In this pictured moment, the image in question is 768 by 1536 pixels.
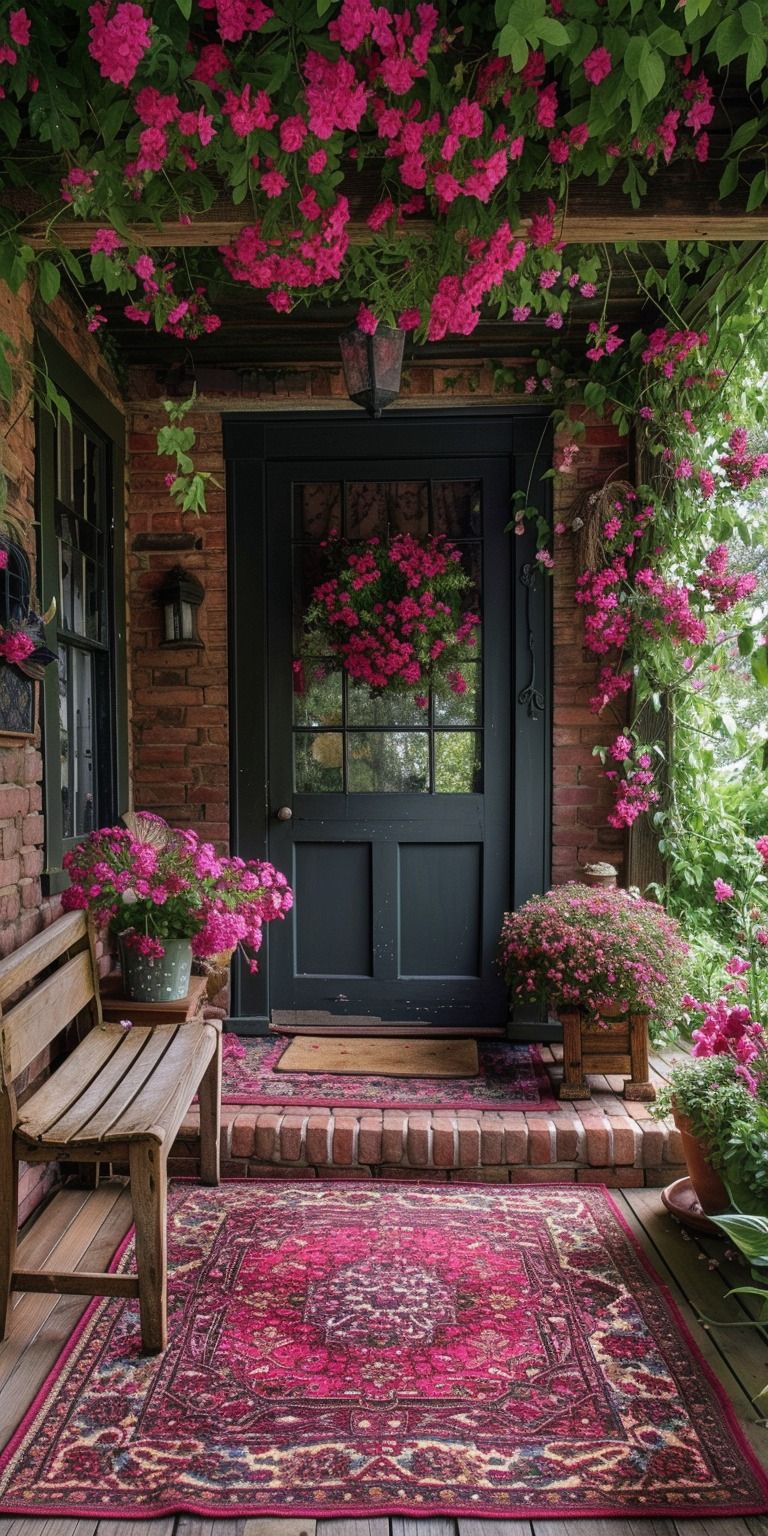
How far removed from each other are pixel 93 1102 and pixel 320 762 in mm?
1929

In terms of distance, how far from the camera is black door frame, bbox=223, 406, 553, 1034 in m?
3.97

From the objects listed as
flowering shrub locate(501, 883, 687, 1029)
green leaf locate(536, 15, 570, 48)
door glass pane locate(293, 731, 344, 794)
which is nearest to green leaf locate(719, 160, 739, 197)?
green leaf locate(536, 15, 570, 48)

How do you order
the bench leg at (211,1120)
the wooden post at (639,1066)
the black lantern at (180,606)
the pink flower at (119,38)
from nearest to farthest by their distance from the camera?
the pink flower at (119,38) < the bench leg at (211,1120) < the wooden post at (639,1066) < the black lantern at (180,606)

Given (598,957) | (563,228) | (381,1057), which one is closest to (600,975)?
(598,957)

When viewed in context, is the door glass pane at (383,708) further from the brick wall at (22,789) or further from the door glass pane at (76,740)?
the brick wall at (22,789)

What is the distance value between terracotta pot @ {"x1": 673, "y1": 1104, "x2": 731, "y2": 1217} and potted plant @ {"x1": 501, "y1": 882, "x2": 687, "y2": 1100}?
0.53 m

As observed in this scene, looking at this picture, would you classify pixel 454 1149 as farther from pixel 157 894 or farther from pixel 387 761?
pixel 387 761

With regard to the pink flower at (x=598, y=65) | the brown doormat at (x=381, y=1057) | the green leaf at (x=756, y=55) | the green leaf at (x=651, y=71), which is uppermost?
the pink flower at (x=598, y=65)

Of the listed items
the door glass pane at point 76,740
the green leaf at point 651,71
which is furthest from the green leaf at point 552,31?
the door glass pane at point 76,740

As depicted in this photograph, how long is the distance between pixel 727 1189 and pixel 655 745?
180 cm

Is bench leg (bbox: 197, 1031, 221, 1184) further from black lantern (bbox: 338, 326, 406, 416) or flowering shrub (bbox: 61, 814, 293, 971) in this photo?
black lantern (bbox: 338, 326, 406, 416)

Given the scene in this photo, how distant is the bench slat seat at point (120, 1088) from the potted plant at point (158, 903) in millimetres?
230

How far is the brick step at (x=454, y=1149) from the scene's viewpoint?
305cm

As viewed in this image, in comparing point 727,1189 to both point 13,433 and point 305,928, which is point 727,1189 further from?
point 13,433
